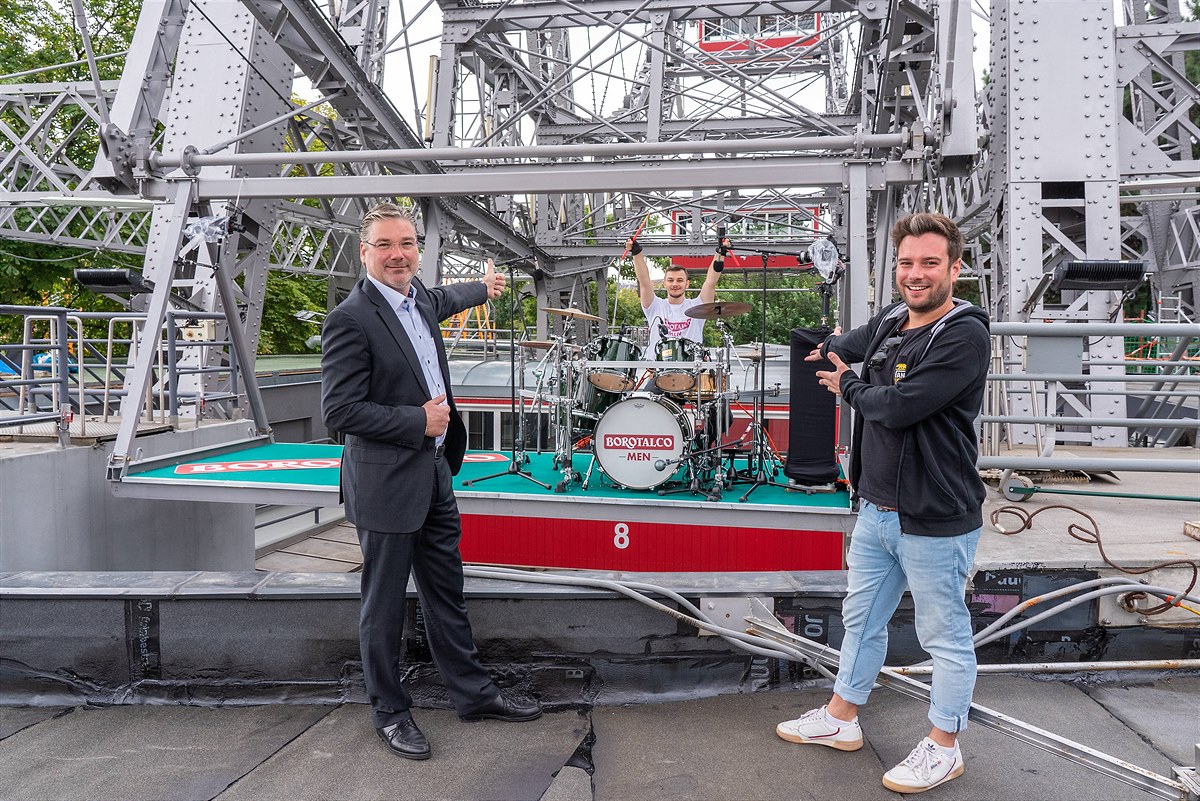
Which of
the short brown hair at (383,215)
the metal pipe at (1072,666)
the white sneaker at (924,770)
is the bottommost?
the white sneaker at (924,770)

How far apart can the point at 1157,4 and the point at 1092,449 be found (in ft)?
32.1

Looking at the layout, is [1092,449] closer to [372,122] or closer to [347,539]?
[372,122]

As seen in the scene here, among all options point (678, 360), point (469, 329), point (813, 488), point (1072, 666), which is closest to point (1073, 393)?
point (813, 488)

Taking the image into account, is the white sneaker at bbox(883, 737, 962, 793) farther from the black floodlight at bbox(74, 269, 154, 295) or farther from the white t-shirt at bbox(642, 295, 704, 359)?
the black floodlight at bbox(74, 269, 154, 295)

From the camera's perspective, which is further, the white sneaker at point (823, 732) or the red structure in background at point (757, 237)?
the red structure in background at point (757, 237)

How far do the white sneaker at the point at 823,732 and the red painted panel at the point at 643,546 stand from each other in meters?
4.10

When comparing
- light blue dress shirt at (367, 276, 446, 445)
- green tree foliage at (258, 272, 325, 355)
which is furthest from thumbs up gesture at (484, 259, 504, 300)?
green tree foliage at (258, 272, 325, 355)

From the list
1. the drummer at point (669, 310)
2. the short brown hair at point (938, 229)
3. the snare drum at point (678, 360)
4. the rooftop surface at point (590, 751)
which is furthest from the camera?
the drummer at point (669, 310)

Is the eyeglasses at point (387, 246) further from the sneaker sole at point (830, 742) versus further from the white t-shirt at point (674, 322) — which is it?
the white t-shirt at point (674, 322)

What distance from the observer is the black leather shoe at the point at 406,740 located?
3.30 m

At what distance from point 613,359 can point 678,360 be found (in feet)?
2.29

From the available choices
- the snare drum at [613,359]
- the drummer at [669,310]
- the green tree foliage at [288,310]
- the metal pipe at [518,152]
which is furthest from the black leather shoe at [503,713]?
the green tree foliage at [288,310]

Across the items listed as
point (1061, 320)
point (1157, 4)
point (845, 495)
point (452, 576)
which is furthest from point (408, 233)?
point (1157, 4)

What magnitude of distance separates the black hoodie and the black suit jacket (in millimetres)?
1842
